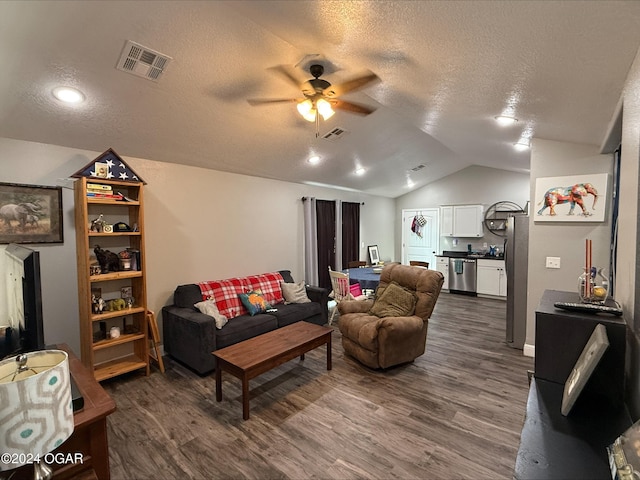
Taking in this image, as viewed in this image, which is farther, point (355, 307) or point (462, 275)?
point (462, 275)

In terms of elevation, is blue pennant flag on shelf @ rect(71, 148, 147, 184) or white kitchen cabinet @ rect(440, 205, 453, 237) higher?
blue pennant flag on shelf @ rect(71, 148, 147, 184)

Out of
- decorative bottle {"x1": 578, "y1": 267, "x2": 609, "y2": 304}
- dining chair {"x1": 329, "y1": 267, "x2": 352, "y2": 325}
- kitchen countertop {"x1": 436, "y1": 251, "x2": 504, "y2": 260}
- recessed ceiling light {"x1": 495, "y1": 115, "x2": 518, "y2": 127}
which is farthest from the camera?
kitchen countertop {"x1": 436, "y1": 251, "x2": 504, "y2": 260}

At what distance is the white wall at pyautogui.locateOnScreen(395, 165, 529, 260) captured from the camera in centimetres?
660

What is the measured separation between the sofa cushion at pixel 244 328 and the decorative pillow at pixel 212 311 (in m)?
0.06

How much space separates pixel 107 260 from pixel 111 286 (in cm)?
37

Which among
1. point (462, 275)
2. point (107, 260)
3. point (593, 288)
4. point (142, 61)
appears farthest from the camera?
point (462, 275)

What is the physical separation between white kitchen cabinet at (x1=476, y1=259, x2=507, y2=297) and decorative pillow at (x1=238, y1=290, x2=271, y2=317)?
15.7ft

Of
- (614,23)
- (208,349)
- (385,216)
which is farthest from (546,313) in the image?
(385,216)

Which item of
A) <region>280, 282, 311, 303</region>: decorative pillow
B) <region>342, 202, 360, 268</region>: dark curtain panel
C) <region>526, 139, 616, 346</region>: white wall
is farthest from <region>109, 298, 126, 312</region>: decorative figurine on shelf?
<region>526, 139, 616, 346</region>: white wall

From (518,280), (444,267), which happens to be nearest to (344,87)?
(518,280)

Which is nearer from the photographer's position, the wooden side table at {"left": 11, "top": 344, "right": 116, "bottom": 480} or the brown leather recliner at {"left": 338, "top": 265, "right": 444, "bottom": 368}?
the wooden side table at {"left": 11, "top": 344, "right": 116, "bottom": 480}

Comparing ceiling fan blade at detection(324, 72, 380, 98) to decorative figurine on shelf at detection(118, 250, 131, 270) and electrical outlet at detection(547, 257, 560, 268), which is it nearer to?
decorative figurine on shelf at detection(118, 250, 131, 270)

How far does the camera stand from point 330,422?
2453 millimetres

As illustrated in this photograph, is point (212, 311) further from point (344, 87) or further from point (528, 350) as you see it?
point (528, 350)
